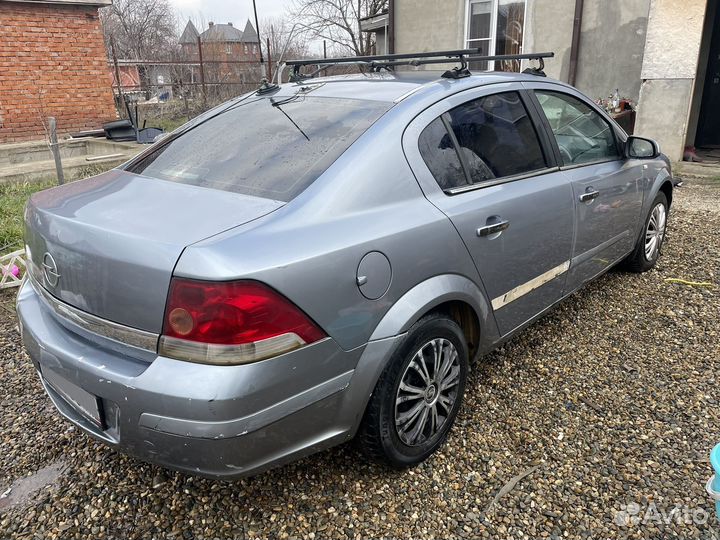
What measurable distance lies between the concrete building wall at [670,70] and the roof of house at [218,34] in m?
6.55

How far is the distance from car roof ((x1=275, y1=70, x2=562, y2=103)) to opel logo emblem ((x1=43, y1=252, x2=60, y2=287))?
4.77ft

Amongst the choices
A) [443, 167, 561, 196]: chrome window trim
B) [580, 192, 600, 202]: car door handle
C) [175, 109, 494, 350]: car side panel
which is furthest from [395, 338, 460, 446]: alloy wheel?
[580, 192, 600, 202]: car door handle

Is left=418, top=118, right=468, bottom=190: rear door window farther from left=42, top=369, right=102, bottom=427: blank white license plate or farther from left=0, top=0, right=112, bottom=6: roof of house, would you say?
left=0, top=0, right=112, bottom=6: roof of house

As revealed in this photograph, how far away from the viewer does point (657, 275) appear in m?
4.59

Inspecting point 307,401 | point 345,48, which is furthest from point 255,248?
point 345,48

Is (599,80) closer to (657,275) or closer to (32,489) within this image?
(657,275)

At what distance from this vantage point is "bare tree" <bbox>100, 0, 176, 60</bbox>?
101 ft

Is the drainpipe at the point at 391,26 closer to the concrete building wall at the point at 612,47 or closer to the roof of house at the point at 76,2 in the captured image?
the concrete building wall at the point at 612,47

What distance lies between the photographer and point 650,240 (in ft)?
14.8

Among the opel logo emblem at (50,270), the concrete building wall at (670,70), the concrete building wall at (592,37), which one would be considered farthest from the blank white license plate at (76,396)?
the concrete building wall at (592,37)

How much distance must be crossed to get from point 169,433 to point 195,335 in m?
0.33

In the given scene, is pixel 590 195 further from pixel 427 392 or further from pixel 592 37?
pixel 592 37

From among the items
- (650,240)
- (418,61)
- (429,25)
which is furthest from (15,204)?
(429,25)

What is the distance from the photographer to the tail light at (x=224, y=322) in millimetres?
1743
